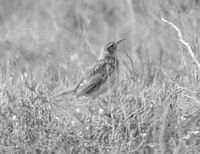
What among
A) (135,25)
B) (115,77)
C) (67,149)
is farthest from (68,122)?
(135,25)

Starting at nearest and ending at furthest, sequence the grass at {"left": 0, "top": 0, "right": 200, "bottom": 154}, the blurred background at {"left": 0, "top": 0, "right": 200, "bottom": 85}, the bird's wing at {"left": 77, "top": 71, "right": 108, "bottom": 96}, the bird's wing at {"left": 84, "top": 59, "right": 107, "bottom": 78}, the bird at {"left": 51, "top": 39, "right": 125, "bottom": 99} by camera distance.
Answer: the grass at {"left": 0, "top": 0, "right": 200, "bottom": 154} → the bird at {"left": 51, "top": 39, "right": 125, "bottom": 99} → the bird's wing at {"left": 77, "top": 71, "right": 108, "bottom": 96} → the bird's wing at {"left": 84, "top": 59, "right": 107, "bottom": 78} → the blurred background at {"left": 0, "top": 0, "right": 200, "bottom": 85}

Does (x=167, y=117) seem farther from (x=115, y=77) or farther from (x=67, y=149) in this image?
(x=115, y=77)

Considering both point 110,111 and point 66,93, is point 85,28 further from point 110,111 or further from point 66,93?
point 110,111

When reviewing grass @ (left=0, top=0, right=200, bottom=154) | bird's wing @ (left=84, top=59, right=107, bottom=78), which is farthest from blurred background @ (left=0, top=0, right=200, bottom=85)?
bird's wing @ (left=84, top=59, right=107, bottom=78)

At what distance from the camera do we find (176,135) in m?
6.57

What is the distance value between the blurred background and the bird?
166 cm

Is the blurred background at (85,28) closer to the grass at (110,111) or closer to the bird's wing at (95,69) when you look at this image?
the grass at (110,111)

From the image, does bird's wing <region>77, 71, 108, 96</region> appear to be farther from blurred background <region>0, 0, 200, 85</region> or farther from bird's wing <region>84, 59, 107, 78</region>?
blurred background <region>0, 0, 200, 85</region>

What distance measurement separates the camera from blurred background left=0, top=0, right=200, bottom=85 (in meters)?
11.5

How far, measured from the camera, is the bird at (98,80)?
330 inches

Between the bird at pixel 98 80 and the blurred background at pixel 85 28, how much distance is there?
5.45ft

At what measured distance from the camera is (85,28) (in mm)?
12148

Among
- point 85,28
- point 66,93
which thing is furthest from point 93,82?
point 85,28

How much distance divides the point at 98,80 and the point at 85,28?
357 centimetres
